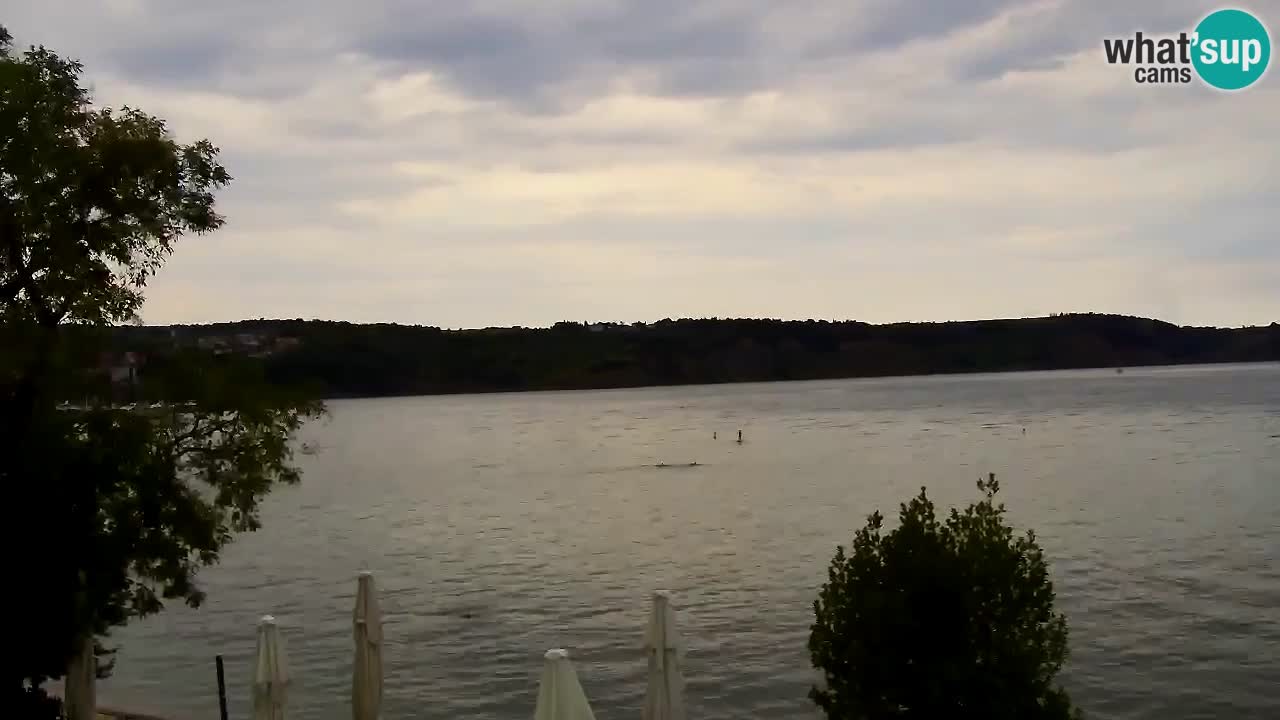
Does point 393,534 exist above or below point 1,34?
below

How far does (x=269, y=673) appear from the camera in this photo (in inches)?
558

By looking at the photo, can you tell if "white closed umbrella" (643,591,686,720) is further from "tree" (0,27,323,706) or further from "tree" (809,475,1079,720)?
"tree" (0,27,323,706)

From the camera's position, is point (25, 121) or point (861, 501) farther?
point (861, 501)

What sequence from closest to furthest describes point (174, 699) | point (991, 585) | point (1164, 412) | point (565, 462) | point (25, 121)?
1. point (991, 585)
2. point (25, 121)
3. point (174, 699)
4. point (565, 462)
5. point (1164, 412)

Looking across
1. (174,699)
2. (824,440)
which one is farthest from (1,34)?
(824,440)

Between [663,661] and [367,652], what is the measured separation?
4.67m

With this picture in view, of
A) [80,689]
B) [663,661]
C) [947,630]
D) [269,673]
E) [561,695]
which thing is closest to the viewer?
[561,695]

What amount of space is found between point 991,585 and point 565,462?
10365 cm

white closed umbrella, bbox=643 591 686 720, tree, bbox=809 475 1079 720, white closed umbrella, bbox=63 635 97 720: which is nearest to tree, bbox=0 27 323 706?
white closed umbrella, bbox=63 635 97 720

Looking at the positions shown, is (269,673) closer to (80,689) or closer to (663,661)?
(80,689)

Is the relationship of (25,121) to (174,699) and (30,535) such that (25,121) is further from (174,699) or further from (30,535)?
(174,699)

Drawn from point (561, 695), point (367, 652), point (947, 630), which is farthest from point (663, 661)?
point (367, 652)

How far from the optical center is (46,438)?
45.5 ft

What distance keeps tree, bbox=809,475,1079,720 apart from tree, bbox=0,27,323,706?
845 cm
